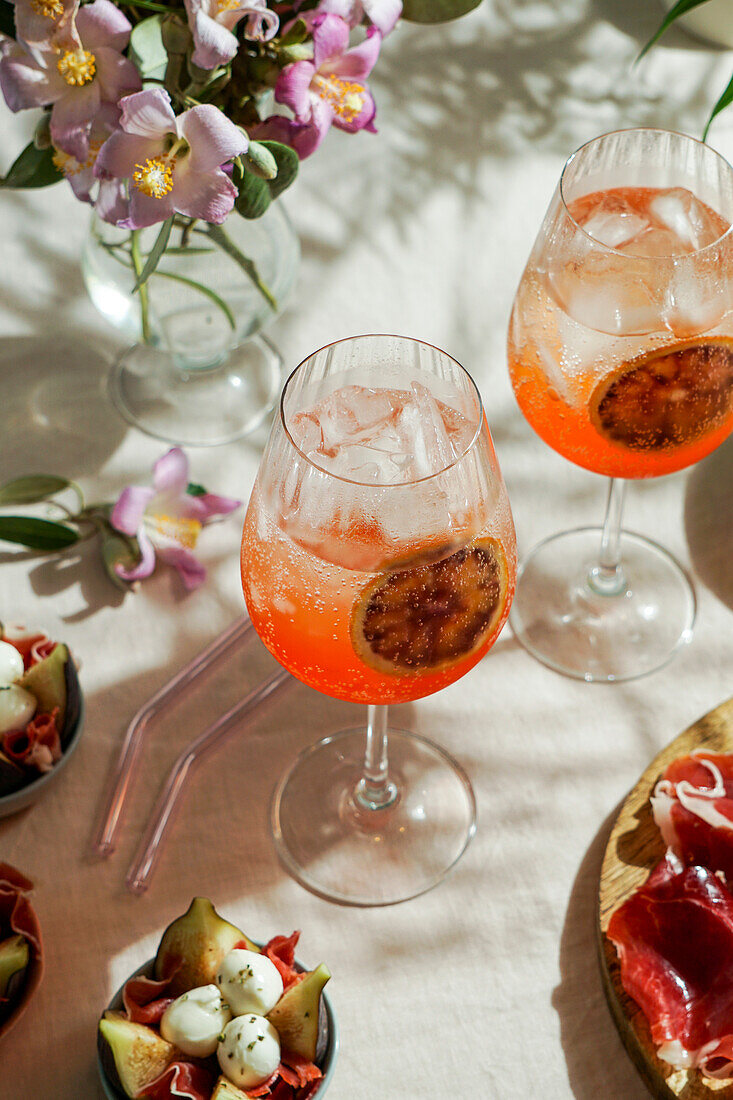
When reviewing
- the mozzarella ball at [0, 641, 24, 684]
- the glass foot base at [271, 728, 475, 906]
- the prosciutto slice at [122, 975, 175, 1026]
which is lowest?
the glass foot base at [271, 728, 475, 906]

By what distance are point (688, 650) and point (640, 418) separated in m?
0.27

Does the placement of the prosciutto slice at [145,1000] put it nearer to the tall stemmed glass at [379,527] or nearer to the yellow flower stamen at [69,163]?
the tall stemmed glass at [379,527]

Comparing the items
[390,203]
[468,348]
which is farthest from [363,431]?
[390,203]

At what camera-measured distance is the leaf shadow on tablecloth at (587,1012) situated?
819 millimetres

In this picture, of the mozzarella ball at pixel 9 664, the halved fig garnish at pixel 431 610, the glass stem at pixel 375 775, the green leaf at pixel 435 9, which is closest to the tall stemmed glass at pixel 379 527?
the halved fig garnish at pixel 431 610

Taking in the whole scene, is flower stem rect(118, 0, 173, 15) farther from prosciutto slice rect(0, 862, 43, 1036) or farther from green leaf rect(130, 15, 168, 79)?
prosciutto slice rect(0, 862, 43, 1036)

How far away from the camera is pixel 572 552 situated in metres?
1.15

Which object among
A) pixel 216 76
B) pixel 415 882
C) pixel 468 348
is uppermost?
pixel 216 76

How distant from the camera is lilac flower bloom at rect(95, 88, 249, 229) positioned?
843mm

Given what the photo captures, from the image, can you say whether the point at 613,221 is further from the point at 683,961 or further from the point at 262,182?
the point at 683,961

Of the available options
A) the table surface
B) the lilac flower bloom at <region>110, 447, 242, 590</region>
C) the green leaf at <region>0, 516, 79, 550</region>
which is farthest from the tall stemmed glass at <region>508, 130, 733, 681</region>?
the green leaf at <region>0, 516, 79, 550</region>

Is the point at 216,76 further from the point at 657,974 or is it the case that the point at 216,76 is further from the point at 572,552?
the point at 657,974

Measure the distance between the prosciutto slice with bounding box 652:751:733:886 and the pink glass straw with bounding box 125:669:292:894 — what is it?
0.32 m

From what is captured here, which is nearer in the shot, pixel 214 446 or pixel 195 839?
pixel 195 839
